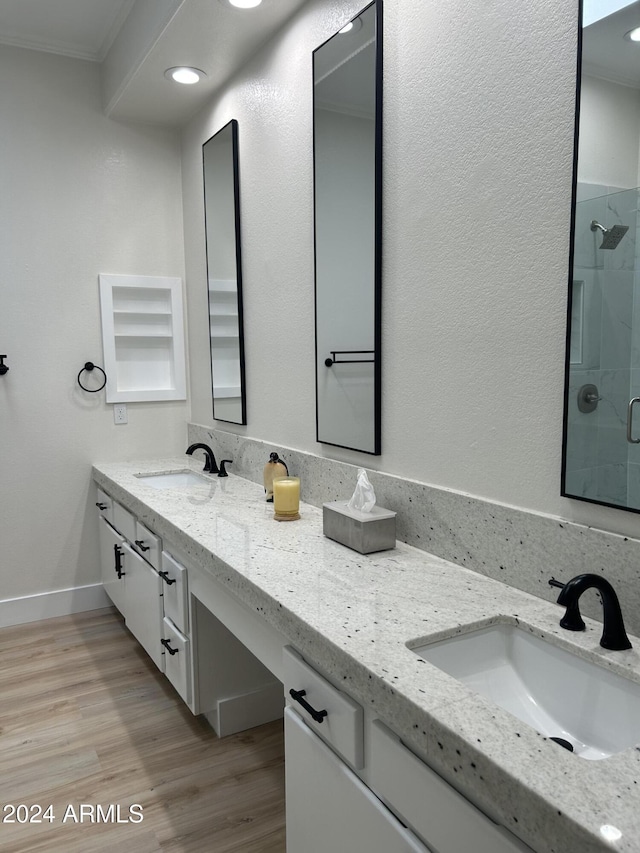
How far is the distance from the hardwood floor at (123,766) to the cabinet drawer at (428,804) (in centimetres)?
95

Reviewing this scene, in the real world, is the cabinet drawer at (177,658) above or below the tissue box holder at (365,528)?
below

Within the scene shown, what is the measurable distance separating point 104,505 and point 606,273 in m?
2.63

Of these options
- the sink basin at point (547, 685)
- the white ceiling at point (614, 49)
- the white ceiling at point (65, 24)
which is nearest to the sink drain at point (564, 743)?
the sink basin at point (547, 685)

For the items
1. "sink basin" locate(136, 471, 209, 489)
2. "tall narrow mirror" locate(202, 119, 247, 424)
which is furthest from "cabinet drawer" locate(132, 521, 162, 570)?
"tall narrow mirror" locate(202, 119, 247, 424)

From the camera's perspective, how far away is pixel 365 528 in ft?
5.49

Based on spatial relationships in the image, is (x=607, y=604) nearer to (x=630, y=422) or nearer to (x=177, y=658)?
(x=630, y=422)

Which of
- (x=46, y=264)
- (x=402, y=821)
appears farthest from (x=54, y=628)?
(x=402, y=821)

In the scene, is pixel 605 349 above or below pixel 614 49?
below

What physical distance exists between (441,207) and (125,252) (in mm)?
2169

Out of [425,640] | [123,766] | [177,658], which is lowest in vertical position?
[123,766]

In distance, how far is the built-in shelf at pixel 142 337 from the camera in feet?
10.7

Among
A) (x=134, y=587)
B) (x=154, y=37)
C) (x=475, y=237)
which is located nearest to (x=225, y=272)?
(x=154, y=37)

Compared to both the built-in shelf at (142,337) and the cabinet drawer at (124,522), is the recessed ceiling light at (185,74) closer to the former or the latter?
the built-in shelf at (142,337)

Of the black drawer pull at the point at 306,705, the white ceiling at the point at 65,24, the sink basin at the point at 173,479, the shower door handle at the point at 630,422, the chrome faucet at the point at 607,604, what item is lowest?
the black drawer pull at the point at 306,705
